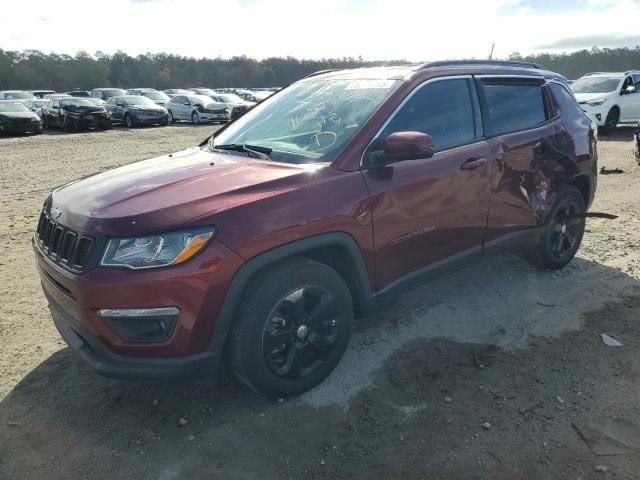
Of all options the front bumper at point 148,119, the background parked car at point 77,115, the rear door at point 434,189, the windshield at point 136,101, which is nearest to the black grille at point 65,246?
the rear door at point 434,189

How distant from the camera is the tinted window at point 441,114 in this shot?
3186 millimetres

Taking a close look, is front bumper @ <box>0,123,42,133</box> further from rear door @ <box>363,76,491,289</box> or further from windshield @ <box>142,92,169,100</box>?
rear door @ <box>363,76,491,289</box>

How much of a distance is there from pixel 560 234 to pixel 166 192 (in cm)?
350

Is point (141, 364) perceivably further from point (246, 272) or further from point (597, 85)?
point (597, 85)

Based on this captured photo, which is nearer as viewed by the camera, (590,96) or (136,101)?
(590,96)

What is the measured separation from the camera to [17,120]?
18.7 m

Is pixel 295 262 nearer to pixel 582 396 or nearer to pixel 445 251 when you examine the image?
pixel 445 251

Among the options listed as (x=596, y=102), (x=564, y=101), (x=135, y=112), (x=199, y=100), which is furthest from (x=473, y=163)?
(x=199, y=100)

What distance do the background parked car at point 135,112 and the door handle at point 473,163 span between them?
21.6 meters

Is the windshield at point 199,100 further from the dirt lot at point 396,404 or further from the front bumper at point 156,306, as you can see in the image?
the front bumper at point 156,306

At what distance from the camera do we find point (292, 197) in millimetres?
2605

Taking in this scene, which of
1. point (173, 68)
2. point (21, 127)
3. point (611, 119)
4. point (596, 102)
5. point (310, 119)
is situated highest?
point (173, 68)

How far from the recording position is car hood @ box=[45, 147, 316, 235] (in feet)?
7.79

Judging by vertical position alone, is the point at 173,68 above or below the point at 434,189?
above
